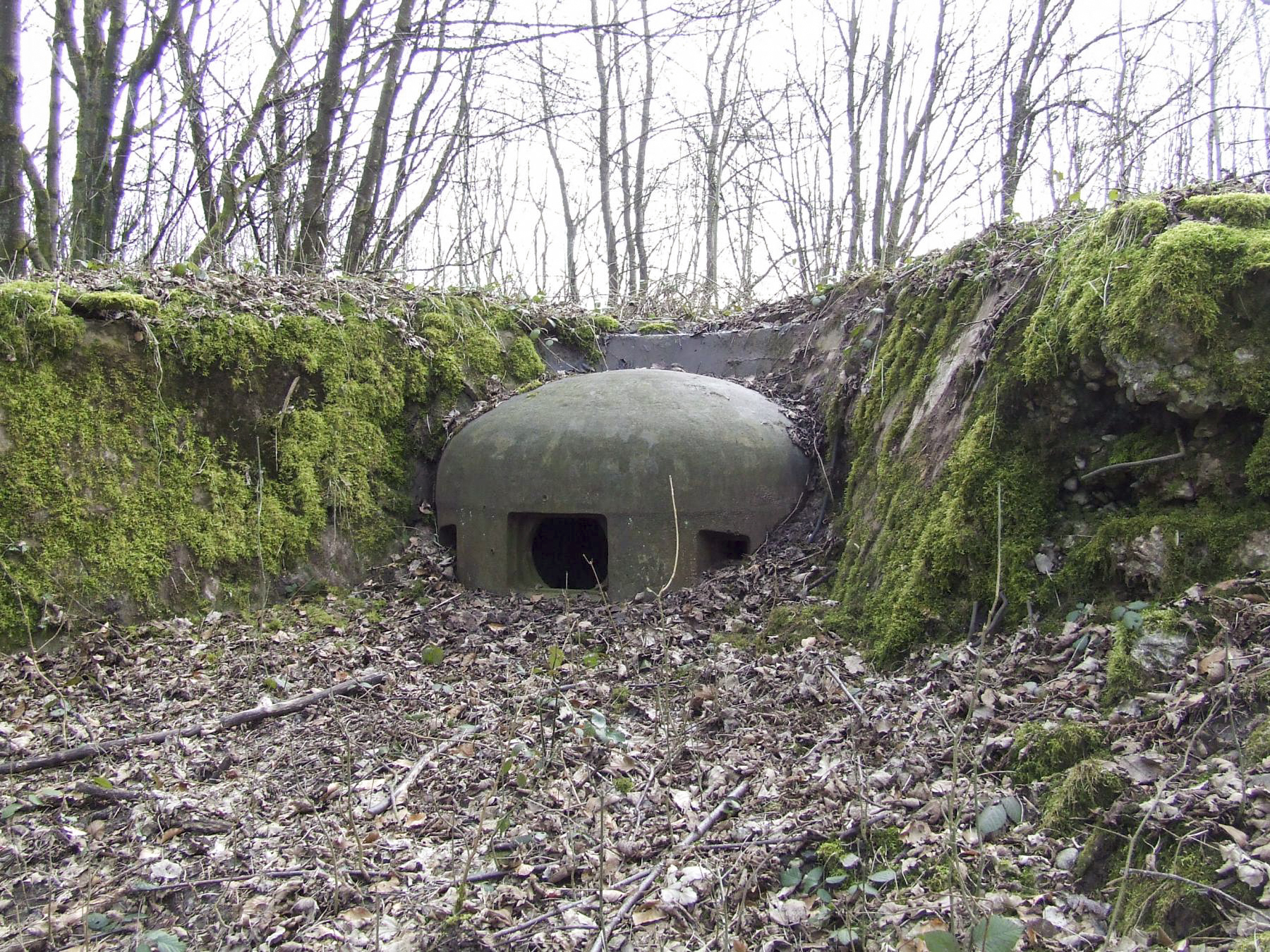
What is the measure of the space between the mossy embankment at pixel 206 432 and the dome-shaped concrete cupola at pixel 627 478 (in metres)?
0.68

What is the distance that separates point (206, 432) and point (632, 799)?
3956mm

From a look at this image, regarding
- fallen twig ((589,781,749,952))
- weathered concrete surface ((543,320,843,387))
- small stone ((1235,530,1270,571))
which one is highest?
weathered concrete surface ((543,320,843,387))

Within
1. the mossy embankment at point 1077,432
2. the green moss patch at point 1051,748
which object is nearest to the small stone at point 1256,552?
the mossy embankment at point 1077,432

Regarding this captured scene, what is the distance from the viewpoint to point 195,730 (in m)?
4.12

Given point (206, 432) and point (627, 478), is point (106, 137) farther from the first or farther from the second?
point (627, 478)

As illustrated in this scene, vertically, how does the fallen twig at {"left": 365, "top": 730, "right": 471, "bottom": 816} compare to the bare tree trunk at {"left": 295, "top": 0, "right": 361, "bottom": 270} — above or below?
below

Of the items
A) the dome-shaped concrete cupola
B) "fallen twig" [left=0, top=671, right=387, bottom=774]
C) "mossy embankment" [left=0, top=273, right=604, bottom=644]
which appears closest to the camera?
"fallen twig" [left=0, top=671, right=387, bottom=774]

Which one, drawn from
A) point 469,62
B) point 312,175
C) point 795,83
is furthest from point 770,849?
point 795,83

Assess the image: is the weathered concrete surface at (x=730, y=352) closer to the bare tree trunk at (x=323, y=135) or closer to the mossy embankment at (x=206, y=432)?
the mossy embankment at (x=206, y=432)

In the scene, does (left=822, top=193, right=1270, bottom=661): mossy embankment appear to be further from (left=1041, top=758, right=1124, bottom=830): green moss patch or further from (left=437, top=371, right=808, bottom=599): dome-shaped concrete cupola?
(left=437, top=371, right=808, bottom=599): dome-shaped concrete cupola

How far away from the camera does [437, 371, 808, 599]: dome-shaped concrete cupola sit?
596cm

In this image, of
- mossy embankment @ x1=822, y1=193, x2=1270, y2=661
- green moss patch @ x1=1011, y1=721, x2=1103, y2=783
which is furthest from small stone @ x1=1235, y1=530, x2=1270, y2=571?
green moss patch @ x1=1011, y1=721, x2=1103, y2=783

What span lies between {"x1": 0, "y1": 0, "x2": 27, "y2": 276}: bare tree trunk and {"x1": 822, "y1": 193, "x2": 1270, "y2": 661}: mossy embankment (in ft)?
20.6

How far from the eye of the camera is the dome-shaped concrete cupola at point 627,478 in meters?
5.96
